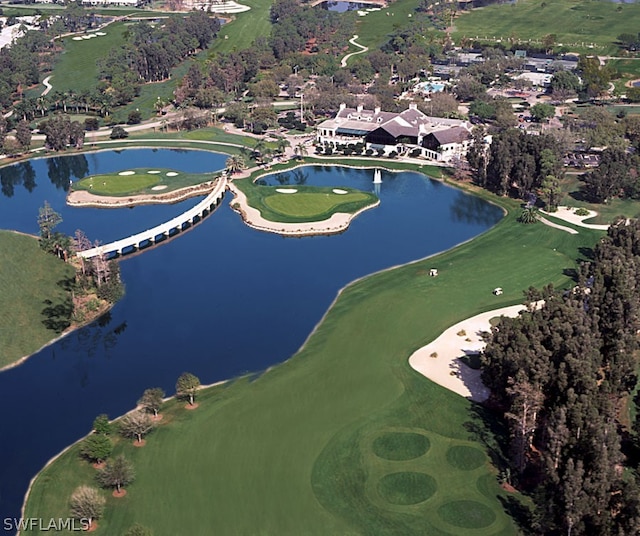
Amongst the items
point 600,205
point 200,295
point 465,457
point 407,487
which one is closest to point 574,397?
point 465,457

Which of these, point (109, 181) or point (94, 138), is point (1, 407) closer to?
point (109, 181)

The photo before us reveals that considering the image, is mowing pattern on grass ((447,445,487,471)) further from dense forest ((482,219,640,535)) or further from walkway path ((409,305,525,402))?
walkway path ((409,305,525,402))

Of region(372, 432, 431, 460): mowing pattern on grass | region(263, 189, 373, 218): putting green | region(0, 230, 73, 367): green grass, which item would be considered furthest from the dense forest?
region(0, 230, 73, 367): green grass

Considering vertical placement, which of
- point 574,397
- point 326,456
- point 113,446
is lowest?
point 326,456

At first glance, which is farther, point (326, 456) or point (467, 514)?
point (326, 456)

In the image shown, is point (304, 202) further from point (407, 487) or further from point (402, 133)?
point (407, 487)

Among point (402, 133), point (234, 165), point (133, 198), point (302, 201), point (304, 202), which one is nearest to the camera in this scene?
point (304, 202)

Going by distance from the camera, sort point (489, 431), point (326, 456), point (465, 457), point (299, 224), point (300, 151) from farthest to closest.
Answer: point (300, 151)
point (299, 224)
point (489, 431)
point (326, 456)
point (465, 457)

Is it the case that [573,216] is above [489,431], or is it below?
above

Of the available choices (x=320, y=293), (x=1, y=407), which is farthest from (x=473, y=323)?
(x=1, y=407)
